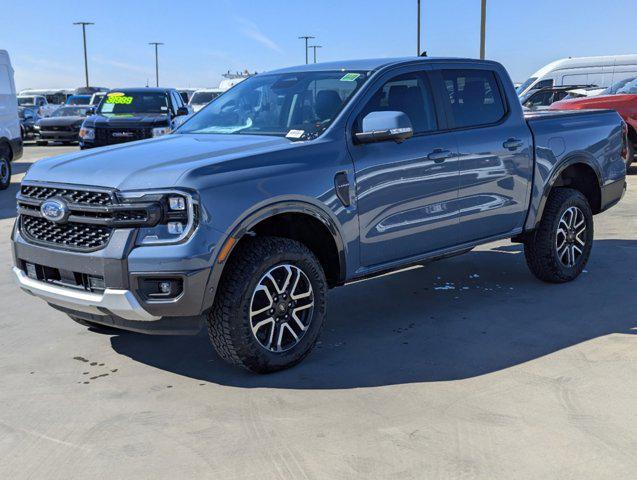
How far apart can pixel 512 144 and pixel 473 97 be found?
18.2 inches

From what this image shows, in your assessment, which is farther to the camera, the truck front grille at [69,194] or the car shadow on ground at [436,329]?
the car shadow on ground at [436,329]

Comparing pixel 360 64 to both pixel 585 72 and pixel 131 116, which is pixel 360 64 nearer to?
pixel 131 116

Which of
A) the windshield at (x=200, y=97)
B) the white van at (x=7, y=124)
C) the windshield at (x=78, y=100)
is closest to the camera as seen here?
the white van at (x=7, y=124)

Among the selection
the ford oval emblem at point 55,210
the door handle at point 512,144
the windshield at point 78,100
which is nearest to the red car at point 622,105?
the door handle at point 512,144

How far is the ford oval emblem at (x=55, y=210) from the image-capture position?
13.7 ft

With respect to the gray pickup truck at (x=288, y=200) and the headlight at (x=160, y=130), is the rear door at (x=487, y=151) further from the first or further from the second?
the headlight at (x=160, y=130)

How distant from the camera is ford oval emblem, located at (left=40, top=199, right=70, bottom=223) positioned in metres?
4.19

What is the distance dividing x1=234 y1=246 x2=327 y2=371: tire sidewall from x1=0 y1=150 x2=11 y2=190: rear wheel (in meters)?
11.3

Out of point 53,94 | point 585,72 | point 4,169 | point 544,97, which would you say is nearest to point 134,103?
point 4,169

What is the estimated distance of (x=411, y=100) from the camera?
Answer: 5.34 metres

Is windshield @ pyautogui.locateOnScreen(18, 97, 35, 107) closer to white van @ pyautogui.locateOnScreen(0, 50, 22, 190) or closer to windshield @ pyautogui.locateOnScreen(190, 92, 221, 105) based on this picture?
windshield @ pyautogui.locateOnScreen(190, 92, 221, 105)

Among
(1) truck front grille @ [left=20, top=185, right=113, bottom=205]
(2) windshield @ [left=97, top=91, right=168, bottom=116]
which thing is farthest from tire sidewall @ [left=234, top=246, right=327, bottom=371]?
(2) windshield @ [left=97, top=91, right=168, bottom=116]

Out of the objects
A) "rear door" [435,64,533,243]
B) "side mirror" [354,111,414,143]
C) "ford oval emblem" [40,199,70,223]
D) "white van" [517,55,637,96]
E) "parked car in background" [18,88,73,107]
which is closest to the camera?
"ford oval emblem" [40,199,70,223]

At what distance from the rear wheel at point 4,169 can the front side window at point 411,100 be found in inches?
→ 428
